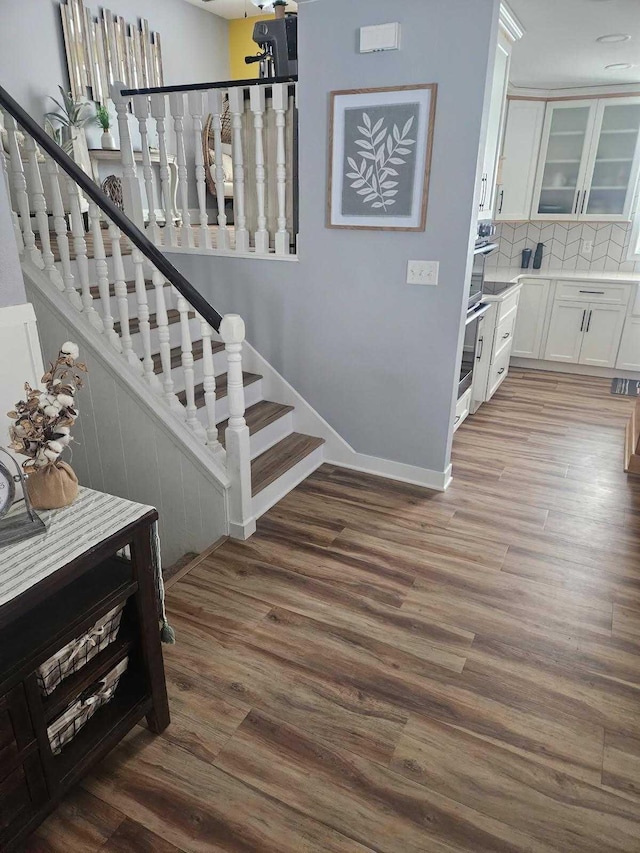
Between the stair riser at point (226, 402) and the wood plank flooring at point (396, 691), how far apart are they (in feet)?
2.10

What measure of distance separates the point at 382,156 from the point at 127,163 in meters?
1.52

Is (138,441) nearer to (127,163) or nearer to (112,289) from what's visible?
(112,289)

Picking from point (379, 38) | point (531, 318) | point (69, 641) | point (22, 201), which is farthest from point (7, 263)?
point (531, 318)

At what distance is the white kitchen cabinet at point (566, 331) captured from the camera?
5.18 metres

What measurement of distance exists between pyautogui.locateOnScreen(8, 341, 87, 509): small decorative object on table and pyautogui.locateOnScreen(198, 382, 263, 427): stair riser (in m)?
1.50

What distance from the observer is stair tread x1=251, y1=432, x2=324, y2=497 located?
2959 millimetres

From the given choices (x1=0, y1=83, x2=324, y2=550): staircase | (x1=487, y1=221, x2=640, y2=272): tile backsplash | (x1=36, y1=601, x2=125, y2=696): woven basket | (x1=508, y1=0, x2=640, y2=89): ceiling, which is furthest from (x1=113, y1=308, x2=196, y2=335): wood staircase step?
(x1=487, y1=221, x2=640, y2=272): tile backsplash

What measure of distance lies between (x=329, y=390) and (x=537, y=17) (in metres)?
2.42

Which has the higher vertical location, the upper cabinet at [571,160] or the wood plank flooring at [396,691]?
the upper cabinet at [571,160]

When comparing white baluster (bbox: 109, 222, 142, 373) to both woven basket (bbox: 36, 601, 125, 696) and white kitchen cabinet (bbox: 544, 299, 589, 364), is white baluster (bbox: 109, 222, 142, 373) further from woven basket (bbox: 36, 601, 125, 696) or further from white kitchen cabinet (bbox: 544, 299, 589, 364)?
white kitchen cabinet (bbox: 544, 299, 589, 364)

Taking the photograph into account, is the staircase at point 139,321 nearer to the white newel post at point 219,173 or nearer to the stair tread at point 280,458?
the stair tread at point 280,458

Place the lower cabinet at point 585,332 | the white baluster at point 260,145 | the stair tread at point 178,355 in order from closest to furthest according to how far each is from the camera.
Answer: the white baluster at point 260,145
the stair tread at point 178,355
the lower cabinet at point 585,332

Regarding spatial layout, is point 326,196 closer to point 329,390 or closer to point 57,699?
point 329,390

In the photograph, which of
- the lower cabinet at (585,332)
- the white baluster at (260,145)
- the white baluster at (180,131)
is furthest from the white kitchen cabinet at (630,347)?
the white baluster at (180,131)
